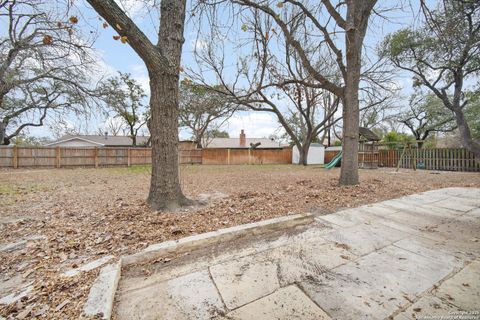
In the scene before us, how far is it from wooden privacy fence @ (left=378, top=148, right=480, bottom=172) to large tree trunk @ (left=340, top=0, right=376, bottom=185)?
660 centimetres

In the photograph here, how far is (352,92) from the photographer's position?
466cm

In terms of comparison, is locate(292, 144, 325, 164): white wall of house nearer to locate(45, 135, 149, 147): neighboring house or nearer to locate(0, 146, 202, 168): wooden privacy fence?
locate(0, 146, 202, 168): wooden privacy fence

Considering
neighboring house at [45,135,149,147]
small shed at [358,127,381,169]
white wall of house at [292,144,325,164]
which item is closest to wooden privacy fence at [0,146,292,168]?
white wall of house at [292,144,325,164]

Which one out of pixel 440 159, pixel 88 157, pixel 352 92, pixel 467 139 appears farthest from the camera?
pixel 88 157

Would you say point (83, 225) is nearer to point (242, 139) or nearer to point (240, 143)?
point (242, 139)

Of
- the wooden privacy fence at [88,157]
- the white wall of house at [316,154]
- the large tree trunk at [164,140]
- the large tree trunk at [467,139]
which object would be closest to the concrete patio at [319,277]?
the large tree trunk at [164,140]

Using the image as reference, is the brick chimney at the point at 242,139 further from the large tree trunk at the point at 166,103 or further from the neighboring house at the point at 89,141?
the large tree trunk at the point at 166,103

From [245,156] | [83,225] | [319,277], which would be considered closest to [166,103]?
[83,225]

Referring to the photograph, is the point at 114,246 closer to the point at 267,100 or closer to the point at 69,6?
the point at 69,6

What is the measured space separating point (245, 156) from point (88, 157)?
12072 mm

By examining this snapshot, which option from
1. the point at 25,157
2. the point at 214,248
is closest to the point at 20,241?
the point at 214,248

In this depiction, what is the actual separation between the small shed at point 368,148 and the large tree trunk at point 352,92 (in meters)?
7.99

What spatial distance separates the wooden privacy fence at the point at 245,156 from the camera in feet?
57.6

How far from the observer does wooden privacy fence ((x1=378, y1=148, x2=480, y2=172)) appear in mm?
9523
